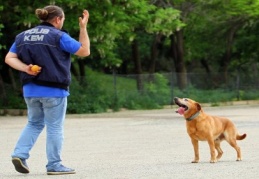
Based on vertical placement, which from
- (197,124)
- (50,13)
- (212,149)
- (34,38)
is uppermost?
(50,13)

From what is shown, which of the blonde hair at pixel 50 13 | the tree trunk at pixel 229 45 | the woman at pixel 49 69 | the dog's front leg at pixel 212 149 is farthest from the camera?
the tree trunk at pixel 229 45

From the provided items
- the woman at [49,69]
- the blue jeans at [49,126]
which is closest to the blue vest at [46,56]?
the woman at [49,69]

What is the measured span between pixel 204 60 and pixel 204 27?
362 inches

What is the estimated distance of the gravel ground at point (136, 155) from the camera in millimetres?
10664

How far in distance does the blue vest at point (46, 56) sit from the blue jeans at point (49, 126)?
234 millimetres

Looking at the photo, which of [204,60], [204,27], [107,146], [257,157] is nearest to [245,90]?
[204,27]

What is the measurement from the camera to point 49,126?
10281mm

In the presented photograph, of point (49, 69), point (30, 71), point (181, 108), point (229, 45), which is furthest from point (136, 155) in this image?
point (229, 45)

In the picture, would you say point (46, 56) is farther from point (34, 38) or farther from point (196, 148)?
point (196, 148)

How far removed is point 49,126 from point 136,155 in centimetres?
390

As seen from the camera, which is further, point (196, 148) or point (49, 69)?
point (196, 148)

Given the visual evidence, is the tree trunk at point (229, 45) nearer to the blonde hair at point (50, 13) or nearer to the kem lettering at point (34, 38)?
the blonde hair at point (50, 13)

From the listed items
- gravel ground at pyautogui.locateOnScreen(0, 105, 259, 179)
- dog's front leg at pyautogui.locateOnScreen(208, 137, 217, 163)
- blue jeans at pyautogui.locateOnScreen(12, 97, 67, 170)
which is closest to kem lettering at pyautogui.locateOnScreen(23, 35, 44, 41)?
blue jeans at pyautogui.locateOnScreen(12, 97, 67, 170)

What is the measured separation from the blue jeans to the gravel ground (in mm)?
287
